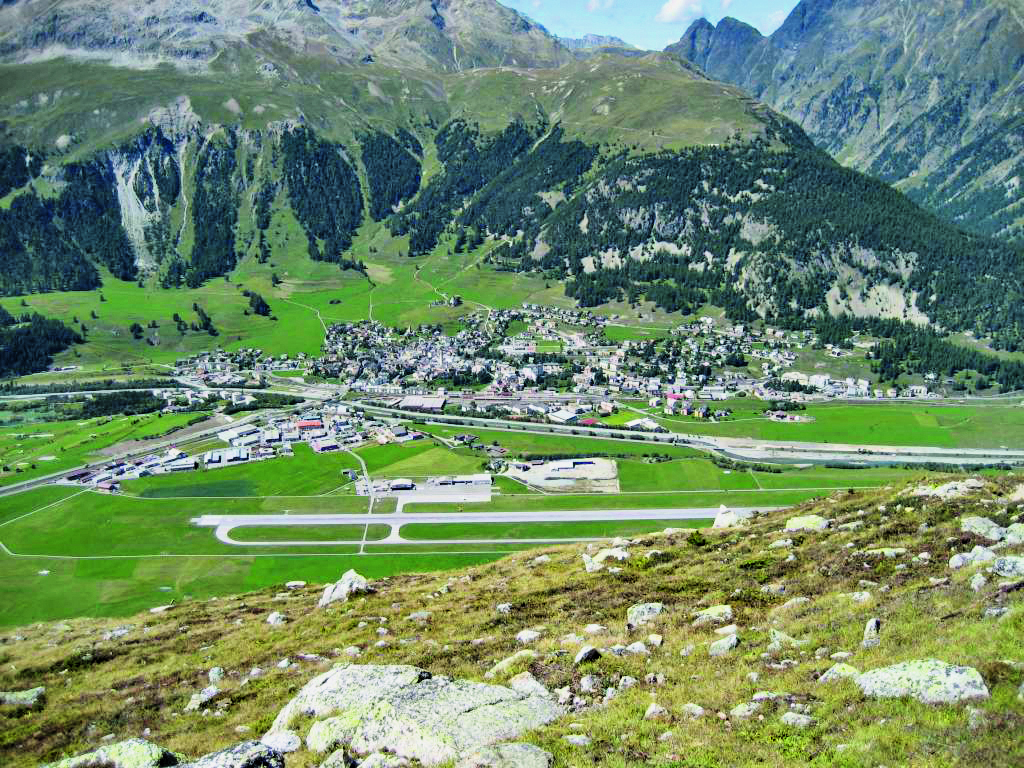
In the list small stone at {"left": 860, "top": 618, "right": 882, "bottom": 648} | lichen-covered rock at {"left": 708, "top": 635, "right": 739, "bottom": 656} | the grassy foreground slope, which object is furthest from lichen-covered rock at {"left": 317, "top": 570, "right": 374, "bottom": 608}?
small stone at {"left": 860, "top": 618, "right": 882, "bottom": 648}

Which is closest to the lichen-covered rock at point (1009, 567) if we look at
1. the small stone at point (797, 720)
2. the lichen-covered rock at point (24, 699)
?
the small stone at point (797, 720)

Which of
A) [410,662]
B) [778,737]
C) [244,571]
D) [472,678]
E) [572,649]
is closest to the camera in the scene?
[778,737]

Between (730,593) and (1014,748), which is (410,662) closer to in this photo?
(730,593)

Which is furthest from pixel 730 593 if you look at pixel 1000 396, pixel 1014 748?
pixel 1000 396

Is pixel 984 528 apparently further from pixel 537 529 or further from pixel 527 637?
pixel 537 529

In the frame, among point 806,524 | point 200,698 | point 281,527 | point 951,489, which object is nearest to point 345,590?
point 200,698

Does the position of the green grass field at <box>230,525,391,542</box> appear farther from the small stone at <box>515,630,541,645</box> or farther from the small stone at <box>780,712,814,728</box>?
the small stone at <box>780,712,814,728</box>

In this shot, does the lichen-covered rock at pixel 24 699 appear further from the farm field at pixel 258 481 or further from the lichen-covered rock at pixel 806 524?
the farm field at pixel 258 481
